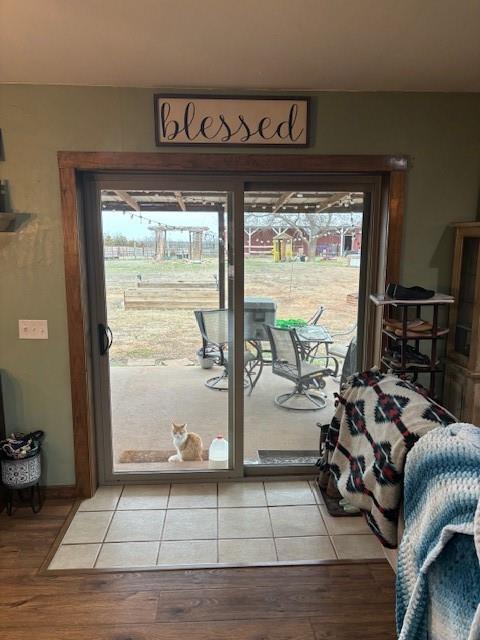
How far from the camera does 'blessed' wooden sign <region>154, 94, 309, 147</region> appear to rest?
96.1 inches

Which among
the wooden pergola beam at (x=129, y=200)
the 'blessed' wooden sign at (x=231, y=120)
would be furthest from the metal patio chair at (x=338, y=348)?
the wooden pergola beam at (x=129, y=200)

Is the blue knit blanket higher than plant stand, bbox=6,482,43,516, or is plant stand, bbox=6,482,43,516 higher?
the blue knit blanket

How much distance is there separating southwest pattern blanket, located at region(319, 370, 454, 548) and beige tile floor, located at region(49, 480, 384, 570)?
721mm

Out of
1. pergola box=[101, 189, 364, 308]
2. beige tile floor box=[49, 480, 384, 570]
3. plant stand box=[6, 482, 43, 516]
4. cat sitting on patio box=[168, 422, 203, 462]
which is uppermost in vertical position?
pergola box=[101, 189, 364, 308]

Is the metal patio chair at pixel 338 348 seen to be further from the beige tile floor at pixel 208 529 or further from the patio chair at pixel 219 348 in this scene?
the beige tile floor at pixel 208 529

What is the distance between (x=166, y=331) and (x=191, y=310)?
22 centimetres

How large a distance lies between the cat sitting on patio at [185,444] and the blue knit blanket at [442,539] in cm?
185

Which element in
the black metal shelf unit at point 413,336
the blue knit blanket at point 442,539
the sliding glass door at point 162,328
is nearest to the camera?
the blue knit blanket at point 442,539

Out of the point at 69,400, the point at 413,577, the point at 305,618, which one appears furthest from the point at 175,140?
the point at 305,618

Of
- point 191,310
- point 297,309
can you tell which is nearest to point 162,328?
point 191,310

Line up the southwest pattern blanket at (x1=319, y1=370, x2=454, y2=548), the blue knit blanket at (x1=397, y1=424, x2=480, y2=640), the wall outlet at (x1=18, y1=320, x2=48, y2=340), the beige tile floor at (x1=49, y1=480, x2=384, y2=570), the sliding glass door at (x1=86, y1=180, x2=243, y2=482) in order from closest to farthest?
the blue knit blanket at (x1=397, y1=424, x2=480, y2=640) < the southwest pattern blanket at (x1=319, y1=370, x2=454, y2=548) < the beige tile floor at (x1=49, y1=480, x2=384, y2=570) < the wall outlet at (x1=18, y1=320, x2=48, y2=340) < the sliding glass door at (x1=86, y1=180, x2=243, y2=482)

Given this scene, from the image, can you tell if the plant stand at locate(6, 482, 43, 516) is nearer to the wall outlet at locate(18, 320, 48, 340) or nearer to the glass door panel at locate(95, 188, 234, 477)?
the glass door panel at locate(95, 188, 234, 477)

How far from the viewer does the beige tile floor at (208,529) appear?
7.43 feet

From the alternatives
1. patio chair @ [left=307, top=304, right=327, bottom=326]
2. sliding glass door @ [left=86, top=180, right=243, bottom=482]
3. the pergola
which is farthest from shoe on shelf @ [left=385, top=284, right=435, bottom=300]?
sliding glass door @ [left=86, top=180, right=243, bottom=482]
